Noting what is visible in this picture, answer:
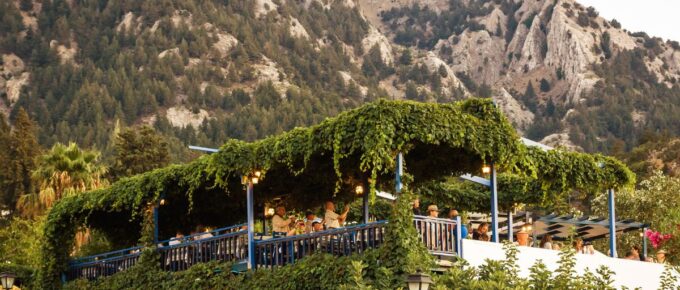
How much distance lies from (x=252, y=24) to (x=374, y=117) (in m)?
119

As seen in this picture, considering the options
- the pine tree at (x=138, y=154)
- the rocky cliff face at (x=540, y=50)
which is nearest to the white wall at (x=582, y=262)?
the pine tree at (x=138, y=154)

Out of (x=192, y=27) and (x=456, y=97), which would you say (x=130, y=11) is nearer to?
(x=192, y=27)

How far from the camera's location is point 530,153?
21.0 m

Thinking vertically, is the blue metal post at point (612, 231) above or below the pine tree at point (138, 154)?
below

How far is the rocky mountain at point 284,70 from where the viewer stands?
111500 millimetres

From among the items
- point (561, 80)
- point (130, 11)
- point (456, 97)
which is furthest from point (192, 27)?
point (561, 80)

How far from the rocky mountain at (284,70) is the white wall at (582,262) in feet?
257

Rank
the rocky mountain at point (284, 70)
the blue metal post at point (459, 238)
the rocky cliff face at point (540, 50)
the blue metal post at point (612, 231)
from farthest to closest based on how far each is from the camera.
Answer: the rocky cliff face at point (540, 50) < the rocky mountain at point (284, 70) < the blue metal post at point (612, 231) < the blue metal post at point (459, 238)

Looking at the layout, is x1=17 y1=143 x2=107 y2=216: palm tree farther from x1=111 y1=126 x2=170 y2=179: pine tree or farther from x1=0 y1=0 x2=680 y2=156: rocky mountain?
x1=0 y1=0 x2=680 y2=156: rocky mountain

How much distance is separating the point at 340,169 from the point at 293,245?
2.81m

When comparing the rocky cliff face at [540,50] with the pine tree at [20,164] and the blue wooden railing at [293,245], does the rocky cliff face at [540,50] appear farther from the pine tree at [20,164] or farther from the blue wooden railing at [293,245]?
the blue wooden railing at [293,245]

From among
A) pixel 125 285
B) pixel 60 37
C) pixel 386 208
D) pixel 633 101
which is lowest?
pixel 125 285

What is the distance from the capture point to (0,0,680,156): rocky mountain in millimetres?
111500

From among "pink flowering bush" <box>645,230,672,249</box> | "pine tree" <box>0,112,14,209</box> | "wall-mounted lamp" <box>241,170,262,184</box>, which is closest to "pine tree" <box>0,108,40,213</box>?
"pine tree" <box>0,112,14,209</box>
